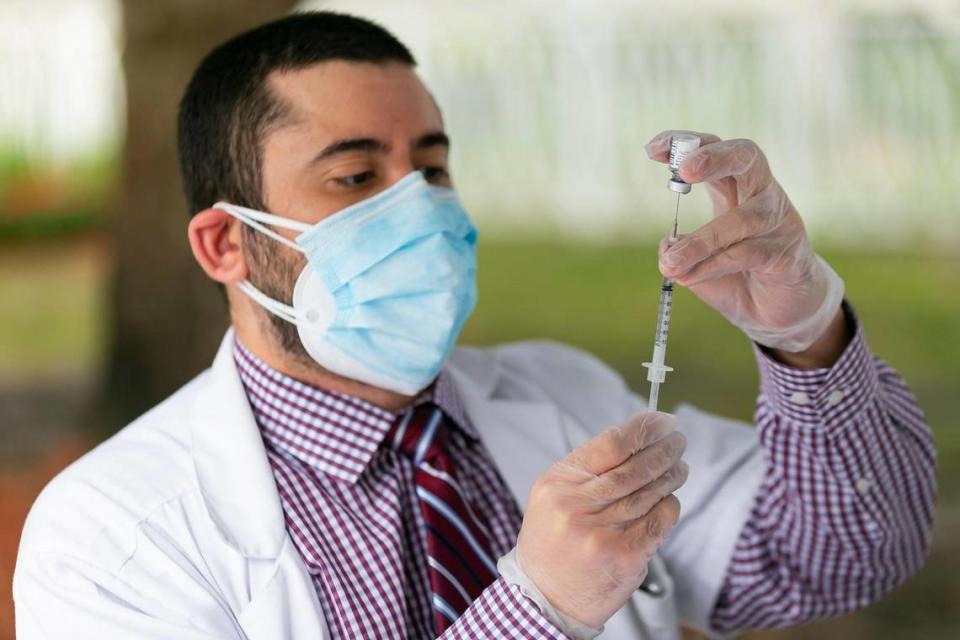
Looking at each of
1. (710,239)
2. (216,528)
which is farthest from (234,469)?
(710,239)

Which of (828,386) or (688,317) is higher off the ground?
(828,386)

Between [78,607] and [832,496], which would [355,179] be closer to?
[78,607]

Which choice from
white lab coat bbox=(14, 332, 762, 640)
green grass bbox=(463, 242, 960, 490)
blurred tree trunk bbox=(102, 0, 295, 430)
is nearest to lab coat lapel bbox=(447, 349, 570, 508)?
white lab coat bbox=(14, 332, 762, 640)

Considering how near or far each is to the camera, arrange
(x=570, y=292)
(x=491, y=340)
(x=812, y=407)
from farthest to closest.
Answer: (x=570, y=292) → (x=491, y=340) → (x=812, y=407)

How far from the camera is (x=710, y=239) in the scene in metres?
1.72

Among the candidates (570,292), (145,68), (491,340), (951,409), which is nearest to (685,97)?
(570,292)

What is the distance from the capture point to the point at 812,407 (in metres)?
1.99

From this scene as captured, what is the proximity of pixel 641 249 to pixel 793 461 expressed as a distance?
781cm

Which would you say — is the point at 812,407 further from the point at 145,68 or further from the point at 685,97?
the point at 685,97

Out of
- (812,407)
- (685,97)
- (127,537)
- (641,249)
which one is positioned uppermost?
(812,407)

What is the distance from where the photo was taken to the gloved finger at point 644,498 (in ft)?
5.40

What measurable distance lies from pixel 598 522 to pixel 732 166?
54cm

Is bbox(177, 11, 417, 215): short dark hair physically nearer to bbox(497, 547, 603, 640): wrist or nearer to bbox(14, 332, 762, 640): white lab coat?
bbox(14, 332, 762, 640): white lab coat

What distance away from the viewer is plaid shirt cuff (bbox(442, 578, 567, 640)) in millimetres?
1638
